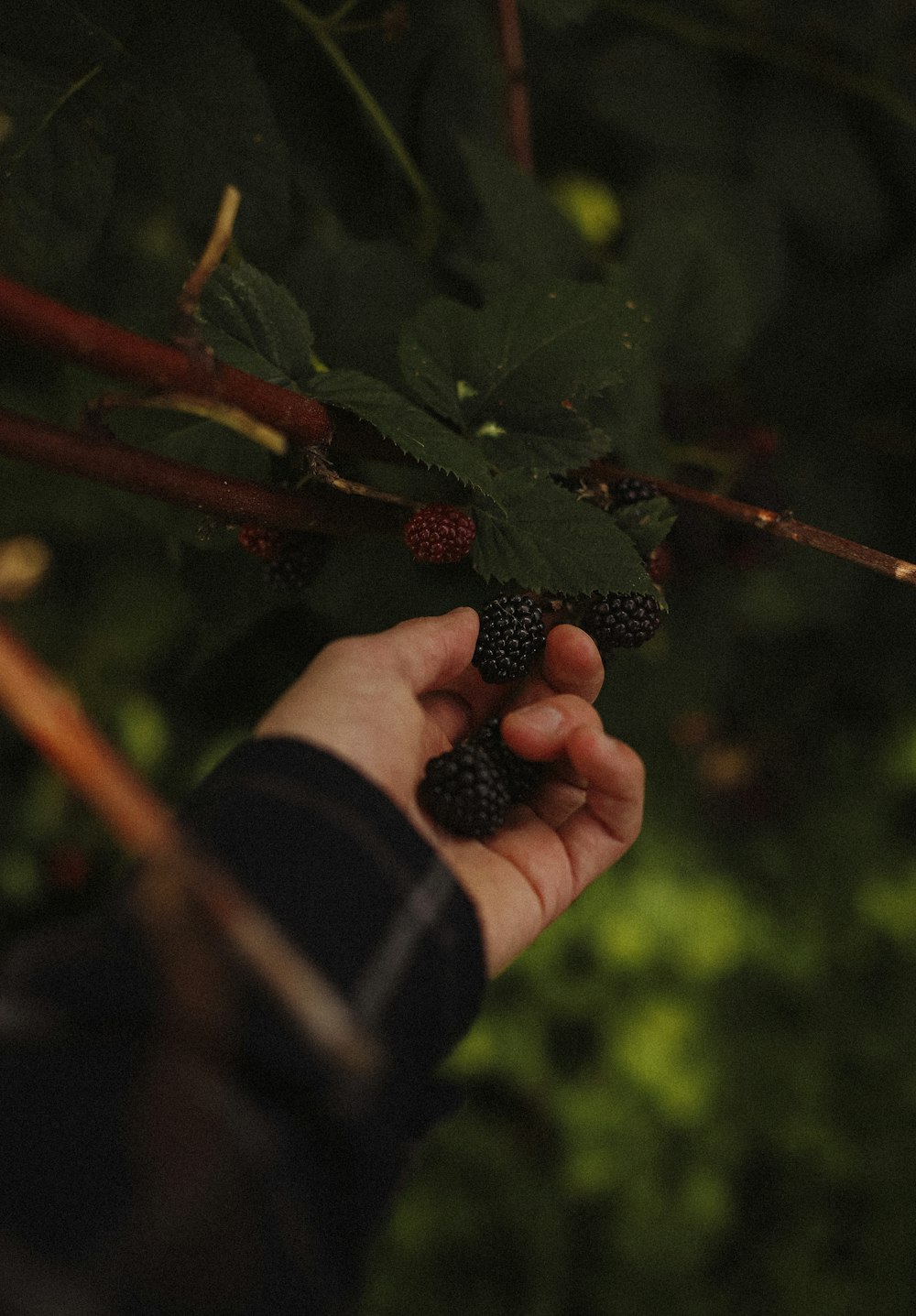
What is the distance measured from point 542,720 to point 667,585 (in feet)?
1.46

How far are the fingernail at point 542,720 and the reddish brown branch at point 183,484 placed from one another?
0.73 ft

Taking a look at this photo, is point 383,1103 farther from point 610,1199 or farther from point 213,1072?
point 610,1199

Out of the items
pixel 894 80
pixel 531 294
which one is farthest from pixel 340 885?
pixel 894 80

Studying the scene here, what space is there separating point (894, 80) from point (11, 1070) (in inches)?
64.4

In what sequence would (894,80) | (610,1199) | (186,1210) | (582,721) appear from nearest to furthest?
1. (186,1210)
2. (582,721)
3. (894,80)
4. (610,1199)

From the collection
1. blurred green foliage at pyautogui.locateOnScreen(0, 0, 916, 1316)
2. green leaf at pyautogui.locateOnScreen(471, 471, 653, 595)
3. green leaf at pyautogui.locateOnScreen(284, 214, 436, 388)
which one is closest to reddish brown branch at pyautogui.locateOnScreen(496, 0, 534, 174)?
blurred green foliage at pyautogui.locateOnScreen(0, 0, 916, 1316)

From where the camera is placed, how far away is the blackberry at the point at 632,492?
2.66 feet

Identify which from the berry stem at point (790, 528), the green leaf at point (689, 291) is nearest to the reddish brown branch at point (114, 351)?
the berry stem at point (790, 528)

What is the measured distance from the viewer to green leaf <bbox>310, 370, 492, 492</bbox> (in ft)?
2.12

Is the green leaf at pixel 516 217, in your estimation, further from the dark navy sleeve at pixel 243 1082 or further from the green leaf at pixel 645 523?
the dark navy sleeve at pixel 243 1082

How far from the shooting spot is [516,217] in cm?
96

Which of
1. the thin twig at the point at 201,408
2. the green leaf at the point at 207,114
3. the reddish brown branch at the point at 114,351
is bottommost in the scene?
the thin twig at the point at 201,408

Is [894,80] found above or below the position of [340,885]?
above

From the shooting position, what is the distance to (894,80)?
1303 mm
